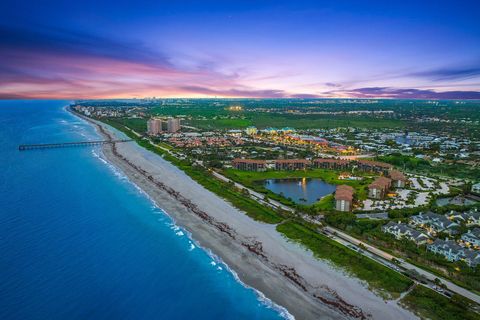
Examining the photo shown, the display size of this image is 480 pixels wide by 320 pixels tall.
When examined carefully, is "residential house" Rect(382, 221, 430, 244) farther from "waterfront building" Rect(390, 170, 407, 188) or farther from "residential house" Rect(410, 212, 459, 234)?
"waterfront building" Rect(390, 170, 407, 188)

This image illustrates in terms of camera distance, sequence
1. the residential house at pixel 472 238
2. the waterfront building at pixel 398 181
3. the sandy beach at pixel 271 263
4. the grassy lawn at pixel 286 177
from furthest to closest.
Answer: the waterfront building at pixel 398 181 < the grassy lawn at pixel 286 177 < the residential house at pixel 472 238 < the sandy beach at pixel 271 263

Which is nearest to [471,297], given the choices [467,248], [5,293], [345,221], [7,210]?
[467,248]

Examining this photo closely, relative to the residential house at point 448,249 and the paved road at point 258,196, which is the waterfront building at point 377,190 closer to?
the paved road at point 258,196

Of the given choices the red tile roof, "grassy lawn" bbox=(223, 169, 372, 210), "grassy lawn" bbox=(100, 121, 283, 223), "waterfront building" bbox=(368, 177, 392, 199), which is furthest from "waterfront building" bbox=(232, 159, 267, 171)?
"waterfront building" bbox=(368, 177, 392, 199)

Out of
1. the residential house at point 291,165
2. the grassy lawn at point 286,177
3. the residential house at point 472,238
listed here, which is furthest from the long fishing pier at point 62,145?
the residential house at point 472,238

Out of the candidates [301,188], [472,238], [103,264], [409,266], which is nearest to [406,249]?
[409,266]

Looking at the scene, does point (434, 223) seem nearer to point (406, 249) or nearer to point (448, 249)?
point (448, 249)

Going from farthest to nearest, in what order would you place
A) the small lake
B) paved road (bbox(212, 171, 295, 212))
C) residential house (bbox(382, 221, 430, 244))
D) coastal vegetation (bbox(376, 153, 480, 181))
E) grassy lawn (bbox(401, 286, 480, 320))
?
coastal vegetation (bbox(376, 153, 480, 181)) → the small lake → paved road (bbox(212, 171, 295, 212)) → residential house (bbox(382, 221, 430, 244)) → grassy lawn (bbox(401, 286, 480, 320))

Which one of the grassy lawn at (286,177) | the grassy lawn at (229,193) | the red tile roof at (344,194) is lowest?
the grassy lawn at (286,177)
